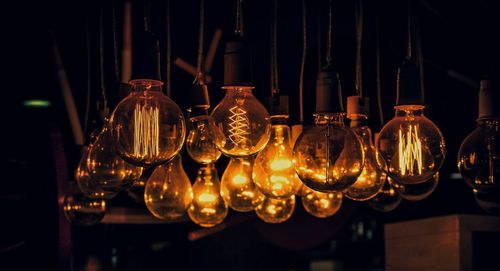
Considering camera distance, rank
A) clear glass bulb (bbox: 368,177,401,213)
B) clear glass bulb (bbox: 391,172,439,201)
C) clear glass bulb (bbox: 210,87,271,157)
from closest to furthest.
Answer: clear glass bulb (bbox: 210,87,271,157) → clear glass bulb (bbox: 391,172,439,201) → clear glass bulb (bbox: 368,177,401,213)

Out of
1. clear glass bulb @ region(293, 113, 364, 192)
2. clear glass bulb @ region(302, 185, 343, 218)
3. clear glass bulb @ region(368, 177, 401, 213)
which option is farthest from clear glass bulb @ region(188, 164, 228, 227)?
clear glass bulb @ region(293, 113, 364, 192)

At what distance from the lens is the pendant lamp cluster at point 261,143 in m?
1.98

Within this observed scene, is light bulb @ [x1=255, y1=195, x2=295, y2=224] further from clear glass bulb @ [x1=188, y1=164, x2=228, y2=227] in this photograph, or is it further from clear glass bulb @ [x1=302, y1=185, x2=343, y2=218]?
clear glass bulb @ [x1=188, y1=164, x2=228, y2=227]

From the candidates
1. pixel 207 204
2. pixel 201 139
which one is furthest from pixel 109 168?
pixel 207 204

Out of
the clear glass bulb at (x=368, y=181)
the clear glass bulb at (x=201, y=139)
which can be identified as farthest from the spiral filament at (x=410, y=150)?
the clear glass bulb at (x=201, y=139)

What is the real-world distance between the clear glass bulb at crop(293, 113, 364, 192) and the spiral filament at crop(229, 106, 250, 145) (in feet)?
0.47

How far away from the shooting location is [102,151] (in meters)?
2.53

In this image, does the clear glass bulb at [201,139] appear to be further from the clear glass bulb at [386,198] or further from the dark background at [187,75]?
the dark background at [187,75]

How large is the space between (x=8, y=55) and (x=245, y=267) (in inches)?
124

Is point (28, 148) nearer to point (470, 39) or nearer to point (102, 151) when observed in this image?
point (102, 151)

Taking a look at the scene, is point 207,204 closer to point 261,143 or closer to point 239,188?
point 239,188

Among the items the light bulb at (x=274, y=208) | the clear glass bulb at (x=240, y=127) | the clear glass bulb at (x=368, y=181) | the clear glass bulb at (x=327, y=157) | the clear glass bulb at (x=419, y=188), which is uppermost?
the clear glass bulb at (x=240, y=127)

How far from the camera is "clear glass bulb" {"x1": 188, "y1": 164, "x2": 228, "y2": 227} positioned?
10.1 feet

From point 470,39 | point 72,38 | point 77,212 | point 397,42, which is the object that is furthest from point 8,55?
point 470,39
